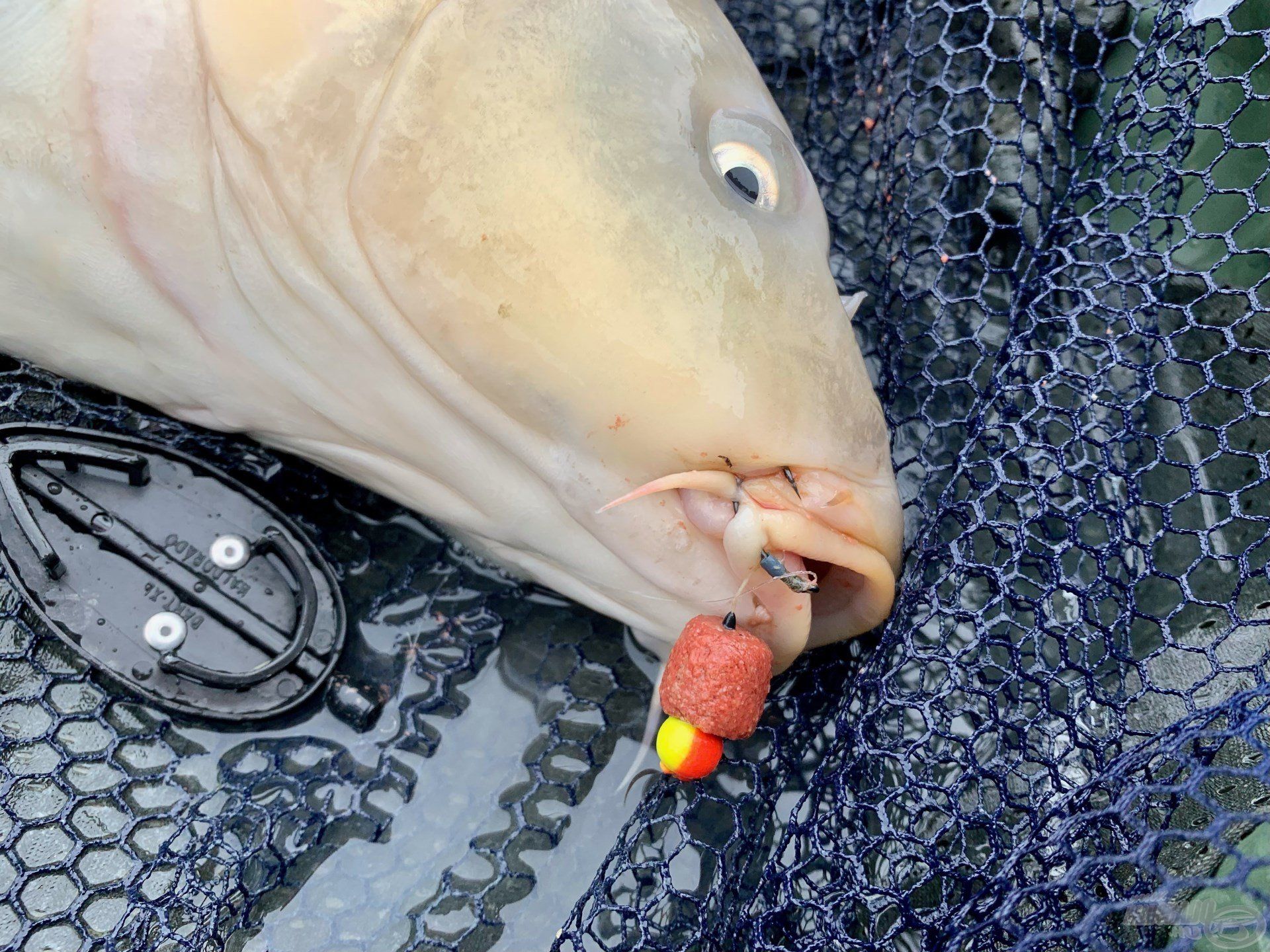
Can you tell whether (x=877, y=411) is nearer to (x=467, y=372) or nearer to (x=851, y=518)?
(x=851, y=518)

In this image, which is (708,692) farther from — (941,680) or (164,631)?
(164,631)

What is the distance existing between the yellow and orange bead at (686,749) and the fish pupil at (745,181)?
0.74 m

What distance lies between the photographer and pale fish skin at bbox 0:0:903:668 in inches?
58.9

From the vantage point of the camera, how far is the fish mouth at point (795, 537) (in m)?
1.48

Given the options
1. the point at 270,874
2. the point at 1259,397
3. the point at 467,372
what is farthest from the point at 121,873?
the point at 1259,397

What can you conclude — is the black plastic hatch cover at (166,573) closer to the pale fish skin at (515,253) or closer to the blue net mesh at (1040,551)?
the pale fish skin at (515,253)

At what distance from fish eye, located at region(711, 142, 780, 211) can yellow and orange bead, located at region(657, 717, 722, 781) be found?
74 cm

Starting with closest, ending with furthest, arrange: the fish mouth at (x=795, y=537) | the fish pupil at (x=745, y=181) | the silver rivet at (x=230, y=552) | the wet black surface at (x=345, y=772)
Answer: the fish mouth at (x=795, y=537) → the fish pupil at (x=745, y=181) → the wet black surface at (x=345, y=772) → the silver rivet at (x=230, y=552)

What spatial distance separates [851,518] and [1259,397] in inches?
36.1

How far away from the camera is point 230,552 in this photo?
6.29 feet

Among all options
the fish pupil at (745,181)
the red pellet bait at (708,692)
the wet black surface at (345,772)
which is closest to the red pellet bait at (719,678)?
the red pellet bait at (708,692)

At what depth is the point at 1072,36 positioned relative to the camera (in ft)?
6.98

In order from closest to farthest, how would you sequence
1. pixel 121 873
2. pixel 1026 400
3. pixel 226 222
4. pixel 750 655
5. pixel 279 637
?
1. pixel 750 655
2. pixel 226 222
3. pixel 121 873
4. pixel 279 637
5. pixel 1026 400

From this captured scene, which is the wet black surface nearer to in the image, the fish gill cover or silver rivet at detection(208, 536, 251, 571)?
the fish gill cover
